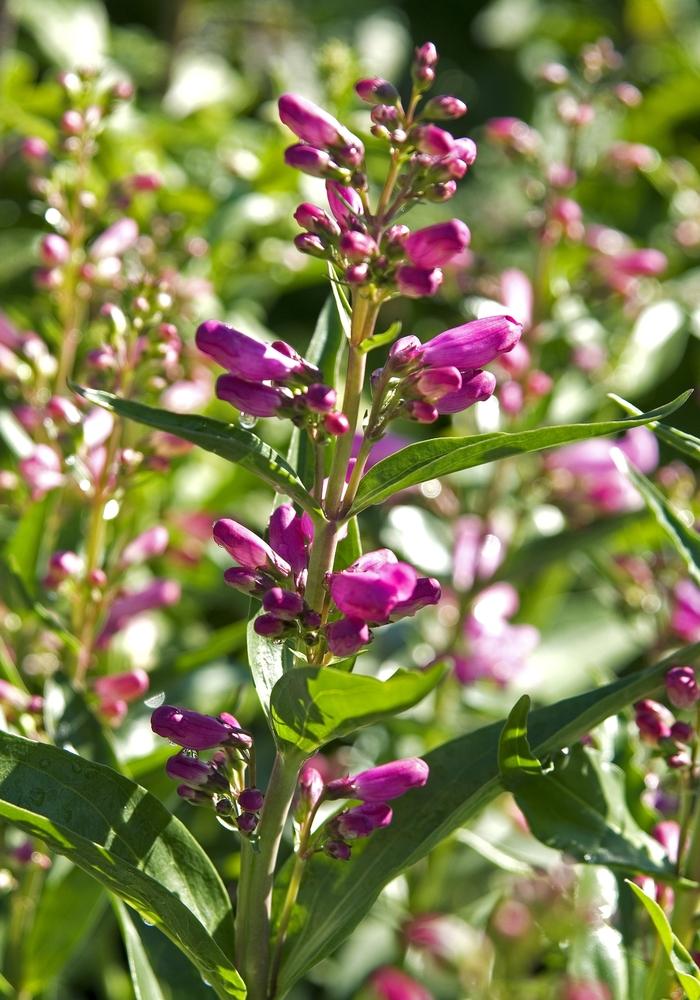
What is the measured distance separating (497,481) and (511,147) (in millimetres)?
625

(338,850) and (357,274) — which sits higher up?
(357,274)

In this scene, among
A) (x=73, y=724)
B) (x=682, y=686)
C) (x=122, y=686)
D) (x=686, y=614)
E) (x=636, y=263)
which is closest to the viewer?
(x=682, y=686)

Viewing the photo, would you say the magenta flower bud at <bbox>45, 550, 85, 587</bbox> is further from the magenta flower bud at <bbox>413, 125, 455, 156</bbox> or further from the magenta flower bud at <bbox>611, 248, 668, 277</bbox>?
the magenta flower bud at <bbox>611, 248, 668, 277</bbox>

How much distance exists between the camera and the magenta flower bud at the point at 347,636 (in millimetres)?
953

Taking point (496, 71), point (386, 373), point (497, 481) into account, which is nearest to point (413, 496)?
point (497, 481)

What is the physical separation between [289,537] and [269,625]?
0.41 ft

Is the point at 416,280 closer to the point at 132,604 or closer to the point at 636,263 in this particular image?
the point at 132,604

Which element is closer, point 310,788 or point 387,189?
point 387,189

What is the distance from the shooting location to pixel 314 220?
1.01m

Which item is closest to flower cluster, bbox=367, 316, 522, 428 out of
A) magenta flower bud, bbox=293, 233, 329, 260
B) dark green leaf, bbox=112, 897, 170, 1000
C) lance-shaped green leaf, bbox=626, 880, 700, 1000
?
magenta flower bud, bbox=293, 233, 329, 260

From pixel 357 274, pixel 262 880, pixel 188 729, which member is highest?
pixel 357 274

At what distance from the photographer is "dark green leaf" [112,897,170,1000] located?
1128mm

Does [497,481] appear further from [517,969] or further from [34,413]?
[517,969]

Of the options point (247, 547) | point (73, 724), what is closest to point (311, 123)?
point (247, 547)
